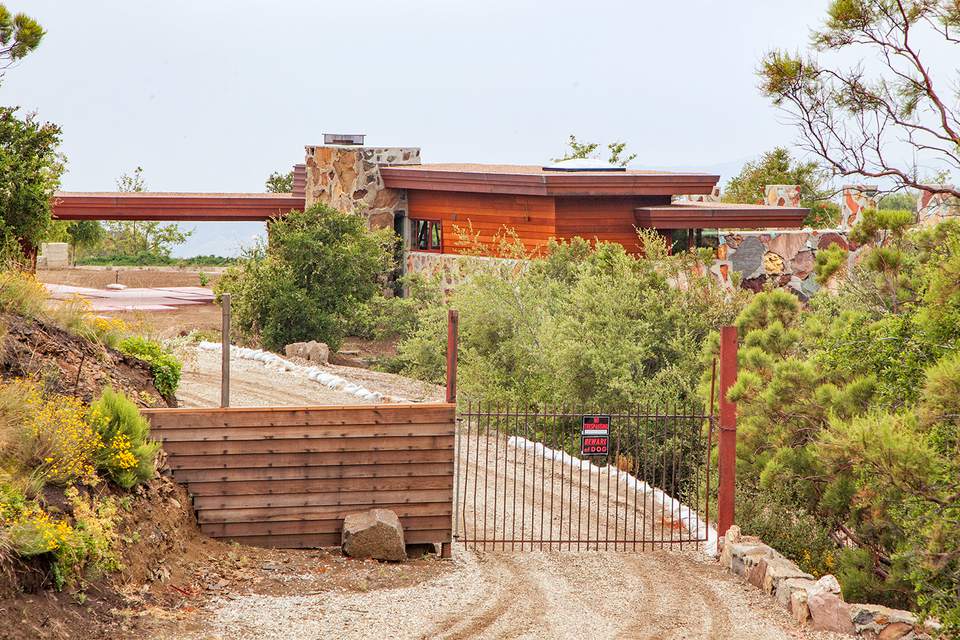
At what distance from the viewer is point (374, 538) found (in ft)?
39.4

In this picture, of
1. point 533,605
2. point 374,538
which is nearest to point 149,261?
point 374,538

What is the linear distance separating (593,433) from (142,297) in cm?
2320

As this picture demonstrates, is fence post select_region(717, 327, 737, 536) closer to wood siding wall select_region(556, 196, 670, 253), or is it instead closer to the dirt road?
the dirt road

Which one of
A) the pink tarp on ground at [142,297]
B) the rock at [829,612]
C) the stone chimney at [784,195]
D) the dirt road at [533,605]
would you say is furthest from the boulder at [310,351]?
the rock at [829,612]

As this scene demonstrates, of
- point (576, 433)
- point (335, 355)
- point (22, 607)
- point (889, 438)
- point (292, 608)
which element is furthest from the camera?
point (335, 355)

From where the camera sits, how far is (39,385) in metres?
11.6

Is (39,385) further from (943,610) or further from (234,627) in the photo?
(943,610)

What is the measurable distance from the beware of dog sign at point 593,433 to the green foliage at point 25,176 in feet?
34.7

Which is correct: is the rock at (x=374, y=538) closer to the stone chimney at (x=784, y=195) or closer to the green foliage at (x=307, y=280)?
the green foliage at (x=307, y=280)

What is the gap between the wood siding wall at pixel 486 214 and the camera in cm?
2906

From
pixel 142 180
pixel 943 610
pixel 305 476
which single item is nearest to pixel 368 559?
pixel 305 476

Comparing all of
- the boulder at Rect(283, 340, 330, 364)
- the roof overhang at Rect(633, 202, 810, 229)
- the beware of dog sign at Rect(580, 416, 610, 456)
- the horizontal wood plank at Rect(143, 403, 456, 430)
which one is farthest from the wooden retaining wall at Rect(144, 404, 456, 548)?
the roof overhang at Rect(633, 202, 810, 229)

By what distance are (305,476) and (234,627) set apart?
263cm

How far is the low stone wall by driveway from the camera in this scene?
10375 mm
